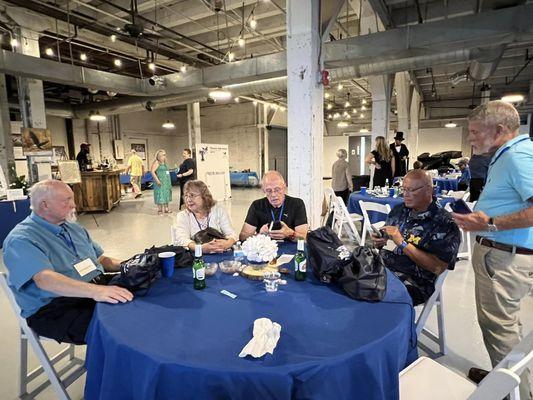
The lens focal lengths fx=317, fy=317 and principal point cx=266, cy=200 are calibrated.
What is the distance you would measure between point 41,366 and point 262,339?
1.89m

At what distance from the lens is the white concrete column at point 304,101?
3.85 metres

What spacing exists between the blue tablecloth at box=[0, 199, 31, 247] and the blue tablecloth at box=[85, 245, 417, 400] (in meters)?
4.89

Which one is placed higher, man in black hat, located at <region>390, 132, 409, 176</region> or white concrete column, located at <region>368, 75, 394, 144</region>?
white concrete column, located at <region>368, 75, 394, 144</region>

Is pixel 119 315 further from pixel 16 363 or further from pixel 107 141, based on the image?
pixel 107 141

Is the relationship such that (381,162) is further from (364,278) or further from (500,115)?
(364,278)

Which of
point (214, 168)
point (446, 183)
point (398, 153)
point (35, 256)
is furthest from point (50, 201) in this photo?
point (446, 183)

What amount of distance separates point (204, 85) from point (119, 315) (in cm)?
664

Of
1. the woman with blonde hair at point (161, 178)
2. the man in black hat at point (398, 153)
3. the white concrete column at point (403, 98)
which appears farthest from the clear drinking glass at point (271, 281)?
the white concrete column at point (403, 98)

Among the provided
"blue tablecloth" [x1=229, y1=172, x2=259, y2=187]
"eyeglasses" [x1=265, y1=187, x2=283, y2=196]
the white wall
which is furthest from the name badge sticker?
the white wall

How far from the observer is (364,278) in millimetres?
1409

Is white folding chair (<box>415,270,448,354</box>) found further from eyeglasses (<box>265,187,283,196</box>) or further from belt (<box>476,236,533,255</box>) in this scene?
eyeglasses (<box>265,187,283,196</box>)

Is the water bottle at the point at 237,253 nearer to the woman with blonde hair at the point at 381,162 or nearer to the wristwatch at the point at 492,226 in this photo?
the wristwatch at the point at 492,226

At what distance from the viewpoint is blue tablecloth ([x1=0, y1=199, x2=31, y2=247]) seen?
496cm

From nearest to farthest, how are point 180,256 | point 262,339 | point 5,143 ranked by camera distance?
point 262,339, point 180,256, point 5,143
